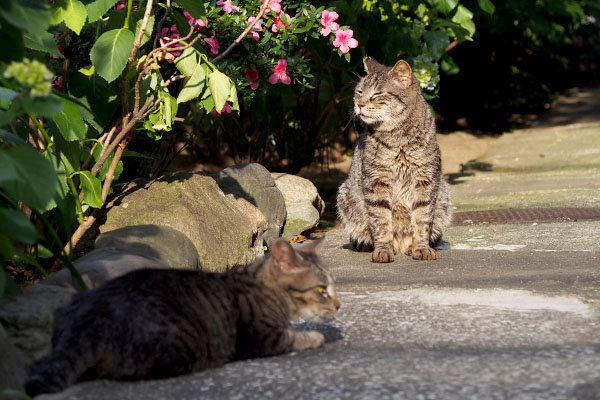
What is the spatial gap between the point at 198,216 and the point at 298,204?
5.89 ft

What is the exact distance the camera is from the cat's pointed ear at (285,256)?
10.8ft

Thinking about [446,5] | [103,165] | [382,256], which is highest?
[446,5]

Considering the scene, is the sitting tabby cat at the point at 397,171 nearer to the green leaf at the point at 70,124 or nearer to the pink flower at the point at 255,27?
the pink flower at the point at 255,27

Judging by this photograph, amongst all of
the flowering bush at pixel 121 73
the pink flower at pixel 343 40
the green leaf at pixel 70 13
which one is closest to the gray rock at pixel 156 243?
the flowering bush at pixel 121 73

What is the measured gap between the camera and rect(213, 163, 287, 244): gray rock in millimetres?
6077

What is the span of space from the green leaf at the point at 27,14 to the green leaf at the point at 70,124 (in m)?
1.08

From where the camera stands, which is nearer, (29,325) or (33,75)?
(33,75)

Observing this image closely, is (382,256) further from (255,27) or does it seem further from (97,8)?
(97,8)

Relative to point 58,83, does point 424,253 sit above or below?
below

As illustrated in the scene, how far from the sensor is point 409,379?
283 centimetres

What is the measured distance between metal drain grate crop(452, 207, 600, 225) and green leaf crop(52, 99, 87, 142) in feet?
12.3

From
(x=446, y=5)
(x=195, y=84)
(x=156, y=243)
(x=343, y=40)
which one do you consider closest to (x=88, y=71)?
(x=195, y=84)

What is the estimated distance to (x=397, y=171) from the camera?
5.73 meters

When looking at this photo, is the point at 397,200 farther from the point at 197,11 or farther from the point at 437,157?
the point at 197,11
